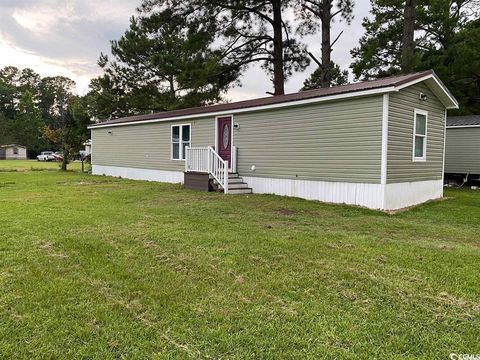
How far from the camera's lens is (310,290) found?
3.22 m

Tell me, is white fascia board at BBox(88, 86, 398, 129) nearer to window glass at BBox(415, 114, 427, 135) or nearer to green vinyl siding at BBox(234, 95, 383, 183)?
green vinyl siding at BBox(234, 95, 383, 183)

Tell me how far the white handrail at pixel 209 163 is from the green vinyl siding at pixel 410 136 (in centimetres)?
444

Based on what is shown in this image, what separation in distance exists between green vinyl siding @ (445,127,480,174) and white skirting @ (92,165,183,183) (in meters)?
11.4

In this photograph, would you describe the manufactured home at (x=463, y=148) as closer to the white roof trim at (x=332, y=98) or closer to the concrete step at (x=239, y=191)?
the white roof trim at (x=332, y=98)

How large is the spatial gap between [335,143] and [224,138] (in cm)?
420

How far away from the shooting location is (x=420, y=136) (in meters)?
9.15

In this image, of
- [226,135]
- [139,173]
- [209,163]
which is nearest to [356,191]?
[209,163]

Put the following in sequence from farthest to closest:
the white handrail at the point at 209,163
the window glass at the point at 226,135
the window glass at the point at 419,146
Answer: the window glass at the point at 226,135
the white handrail at the point at 209,163
the window glass at the point at 419,146

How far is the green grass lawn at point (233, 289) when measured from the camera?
235cm

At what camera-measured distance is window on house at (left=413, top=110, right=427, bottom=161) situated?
891 centimetres

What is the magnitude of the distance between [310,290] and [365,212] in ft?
15.8

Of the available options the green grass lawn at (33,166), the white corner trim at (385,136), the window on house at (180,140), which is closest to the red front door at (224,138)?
the window on house at (180,140)

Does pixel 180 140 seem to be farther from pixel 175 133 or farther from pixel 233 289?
pixel 233 289

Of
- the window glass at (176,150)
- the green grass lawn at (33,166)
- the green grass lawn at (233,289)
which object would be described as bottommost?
the green grass lawn at (233,289)
